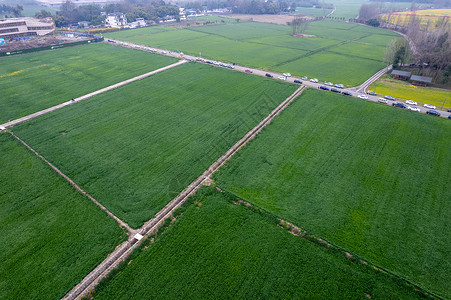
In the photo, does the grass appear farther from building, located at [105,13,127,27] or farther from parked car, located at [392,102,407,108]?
building, located at [105,13,127,27]

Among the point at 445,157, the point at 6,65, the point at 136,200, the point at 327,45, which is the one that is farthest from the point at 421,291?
the point at 6,65

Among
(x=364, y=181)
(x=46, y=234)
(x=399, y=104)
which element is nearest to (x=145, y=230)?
(x=46, y=234)

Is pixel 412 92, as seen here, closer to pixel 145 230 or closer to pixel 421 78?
pixel 421 78

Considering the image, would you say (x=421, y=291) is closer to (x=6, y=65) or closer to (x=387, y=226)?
(x=387, y=226)

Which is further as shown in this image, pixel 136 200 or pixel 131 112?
pixel 131 112

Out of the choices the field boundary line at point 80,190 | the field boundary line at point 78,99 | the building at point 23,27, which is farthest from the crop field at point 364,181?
the building at point 23,27

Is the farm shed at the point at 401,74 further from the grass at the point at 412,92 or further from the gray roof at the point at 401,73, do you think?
the grass at the point at 412,92

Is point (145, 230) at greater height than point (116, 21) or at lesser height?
lesser
